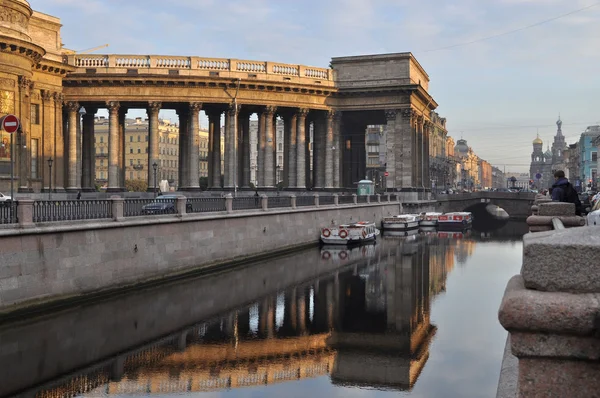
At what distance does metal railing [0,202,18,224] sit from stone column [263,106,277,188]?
4733cm

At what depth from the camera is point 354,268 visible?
125ft

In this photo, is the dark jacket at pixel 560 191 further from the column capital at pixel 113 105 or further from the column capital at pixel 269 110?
the column capital at pixel 113 105

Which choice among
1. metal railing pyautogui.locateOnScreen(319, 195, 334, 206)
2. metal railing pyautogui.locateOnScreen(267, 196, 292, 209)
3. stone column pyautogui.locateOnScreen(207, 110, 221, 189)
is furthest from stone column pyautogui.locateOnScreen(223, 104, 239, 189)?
metal railing pyautogui.locateOnScreen(267, 196, 292, 209)

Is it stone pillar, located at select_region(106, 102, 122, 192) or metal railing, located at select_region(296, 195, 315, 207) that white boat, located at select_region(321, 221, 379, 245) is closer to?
metal railing, located at select_region(296, 195, 315, 207)

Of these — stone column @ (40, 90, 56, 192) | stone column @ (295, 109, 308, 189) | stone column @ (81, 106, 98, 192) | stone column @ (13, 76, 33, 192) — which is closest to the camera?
stone column @ (13, 76, 33, 192)

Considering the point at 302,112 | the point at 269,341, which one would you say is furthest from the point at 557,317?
the point at 302,112

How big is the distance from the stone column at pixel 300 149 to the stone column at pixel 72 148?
22.5 meters

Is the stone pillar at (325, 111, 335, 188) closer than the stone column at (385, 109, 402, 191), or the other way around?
the stone pillar at (325, 111, 335, 188)

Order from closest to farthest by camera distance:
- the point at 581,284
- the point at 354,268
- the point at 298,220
Result: the point at 581,284, the point at 354,268, the point at 298,220

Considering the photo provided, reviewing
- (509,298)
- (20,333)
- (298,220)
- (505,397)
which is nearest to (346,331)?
(20,333)

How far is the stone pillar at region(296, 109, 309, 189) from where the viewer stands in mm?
71375

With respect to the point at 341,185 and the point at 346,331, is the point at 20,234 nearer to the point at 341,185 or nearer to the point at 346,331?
the point at 346,331

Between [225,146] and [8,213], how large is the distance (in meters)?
46.1

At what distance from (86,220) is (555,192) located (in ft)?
56.8
